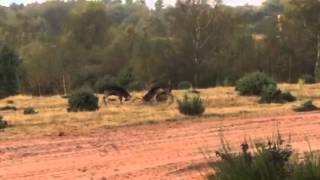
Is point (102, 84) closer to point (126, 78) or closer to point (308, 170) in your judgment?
point (126, 78)

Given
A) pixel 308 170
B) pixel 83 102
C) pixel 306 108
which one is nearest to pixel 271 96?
pixel 306 108

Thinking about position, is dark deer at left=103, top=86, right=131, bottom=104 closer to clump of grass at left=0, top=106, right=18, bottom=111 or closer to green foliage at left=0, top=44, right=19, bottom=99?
clump of grass at left=0, top=106, right=18, bottom=111

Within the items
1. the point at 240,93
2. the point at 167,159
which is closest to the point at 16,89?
the point at 240,93

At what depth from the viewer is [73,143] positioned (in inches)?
607

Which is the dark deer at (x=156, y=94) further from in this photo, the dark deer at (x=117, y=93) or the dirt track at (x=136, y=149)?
the dirt track at (x=136, y=149)

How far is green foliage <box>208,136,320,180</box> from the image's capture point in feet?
21.8

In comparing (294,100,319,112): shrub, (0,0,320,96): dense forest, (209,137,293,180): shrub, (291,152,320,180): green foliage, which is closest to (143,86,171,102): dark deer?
(294,100,319,112): shrub

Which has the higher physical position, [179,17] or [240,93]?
[179,17]

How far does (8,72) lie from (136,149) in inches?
1180

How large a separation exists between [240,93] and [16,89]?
18150mm

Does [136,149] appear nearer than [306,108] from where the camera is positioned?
Yes

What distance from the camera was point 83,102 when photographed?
78.6ft

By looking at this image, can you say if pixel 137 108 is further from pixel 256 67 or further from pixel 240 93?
pixel 256 67

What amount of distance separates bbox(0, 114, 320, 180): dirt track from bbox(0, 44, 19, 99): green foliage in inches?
1001
